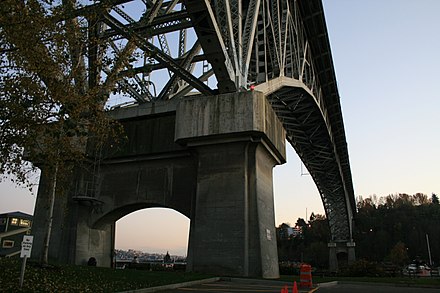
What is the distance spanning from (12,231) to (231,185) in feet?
170

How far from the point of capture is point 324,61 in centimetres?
4072

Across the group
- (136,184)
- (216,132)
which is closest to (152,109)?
(136,184)

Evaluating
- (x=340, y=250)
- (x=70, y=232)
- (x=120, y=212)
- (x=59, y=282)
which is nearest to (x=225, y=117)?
(x=120, y=212)

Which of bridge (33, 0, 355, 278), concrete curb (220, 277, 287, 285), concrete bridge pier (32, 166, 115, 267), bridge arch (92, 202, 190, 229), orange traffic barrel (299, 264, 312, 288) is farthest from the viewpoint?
bridge arch (92, 202, 190, 229)

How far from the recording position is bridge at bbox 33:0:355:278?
632 inches

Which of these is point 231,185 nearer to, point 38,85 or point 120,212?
point 120,212

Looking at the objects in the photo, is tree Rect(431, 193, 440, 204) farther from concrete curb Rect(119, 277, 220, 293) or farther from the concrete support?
concrete curb Rect(119, 277, 220, 293)

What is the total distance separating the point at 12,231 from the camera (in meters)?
57.2

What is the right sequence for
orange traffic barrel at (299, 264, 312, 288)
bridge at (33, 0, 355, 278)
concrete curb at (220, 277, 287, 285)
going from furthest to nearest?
bridge at (33, 0, 355, 278)
concrete curb at (220, 277, 287, 285)
orange traffic barrel at (299, 264, 312, 288)

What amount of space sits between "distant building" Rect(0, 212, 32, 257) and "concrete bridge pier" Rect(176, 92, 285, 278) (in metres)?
45.5

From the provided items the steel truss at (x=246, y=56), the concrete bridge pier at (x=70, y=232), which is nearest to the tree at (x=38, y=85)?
the steel truss at (x=246, y=56)

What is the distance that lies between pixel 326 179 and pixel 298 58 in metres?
41.6

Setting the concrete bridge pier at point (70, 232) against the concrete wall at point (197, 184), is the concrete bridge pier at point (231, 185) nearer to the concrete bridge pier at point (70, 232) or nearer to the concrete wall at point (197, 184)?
the concrete wall at point (197, 184)

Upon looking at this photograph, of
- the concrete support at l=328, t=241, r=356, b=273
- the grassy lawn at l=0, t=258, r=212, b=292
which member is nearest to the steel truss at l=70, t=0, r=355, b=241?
the grassy lawn at l=0, t=258, r=212, b=292
